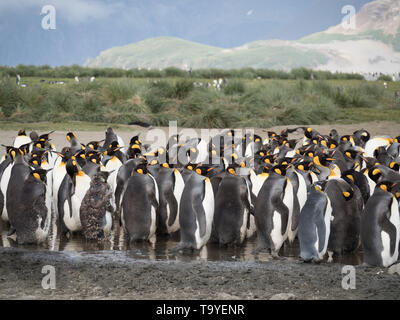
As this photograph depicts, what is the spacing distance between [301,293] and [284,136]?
625 cm

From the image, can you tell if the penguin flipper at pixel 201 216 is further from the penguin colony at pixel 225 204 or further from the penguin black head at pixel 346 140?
the penguin black head at pixel 346 140

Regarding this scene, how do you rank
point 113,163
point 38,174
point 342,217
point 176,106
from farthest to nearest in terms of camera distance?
1. point 176,106
2. point 113,163
3. point 38,174
4. point 342,217

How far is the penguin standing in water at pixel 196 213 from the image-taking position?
6.01 meters

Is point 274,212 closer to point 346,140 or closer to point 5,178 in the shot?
point 5,178

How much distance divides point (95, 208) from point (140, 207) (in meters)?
0.51

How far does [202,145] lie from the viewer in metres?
9.60

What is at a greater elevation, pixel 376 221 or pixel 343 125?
pixel 343 125

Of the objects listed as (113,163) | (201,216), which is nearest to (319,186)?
(201,216)

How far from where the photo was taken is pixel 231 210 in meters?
6.20

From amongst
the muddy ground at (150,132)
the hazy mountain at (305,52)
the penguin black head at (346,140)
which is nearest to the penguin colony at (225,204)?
the penguin black head at (346,140)

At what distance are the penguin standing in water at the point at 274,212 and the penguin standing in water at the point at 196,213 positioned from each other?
544mm
